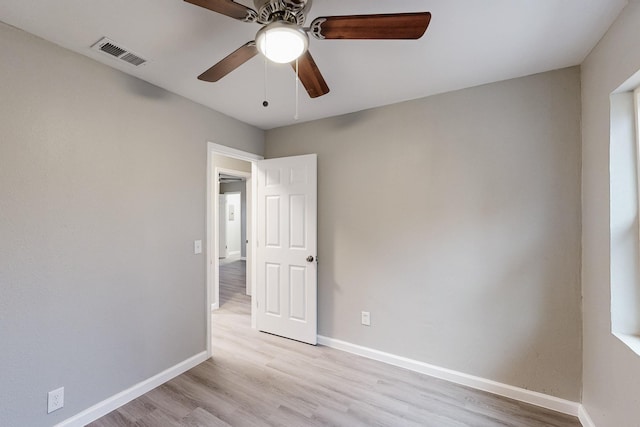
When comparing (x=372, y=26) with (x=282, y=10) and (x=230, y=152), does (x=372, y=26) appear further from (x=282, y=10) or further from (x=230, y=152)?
(x=230, y=152)

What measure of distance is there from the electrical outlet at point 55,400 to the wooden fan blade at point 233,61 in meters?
2.10

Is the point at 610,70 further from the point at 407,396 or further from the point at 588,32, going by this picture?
the point at 407,396

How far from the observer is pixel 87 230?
1.79 meters

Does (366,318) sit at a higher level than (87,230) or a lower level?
lower

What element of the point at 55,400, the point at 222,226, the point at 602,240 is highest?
the point at 602,240

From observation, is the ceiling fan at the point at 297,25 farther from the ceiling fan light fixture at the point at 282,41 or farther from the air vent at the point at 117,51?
the air vent at the point at 117,51

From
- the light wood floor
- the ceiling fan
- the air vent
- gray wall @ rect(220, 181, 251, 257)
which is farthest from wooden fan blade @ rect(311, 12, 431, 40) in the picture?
gray wall @ rect(220, 181, 251, 257)

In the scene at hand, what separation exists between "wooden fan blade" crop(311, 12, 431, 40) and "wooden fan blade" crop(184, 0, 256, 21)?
27 cm

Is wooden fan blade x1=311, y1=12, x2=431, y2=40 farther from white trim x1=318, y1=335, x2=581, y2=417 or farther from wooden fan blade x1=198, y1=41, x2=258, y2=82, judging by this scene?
white trim x1=318, y1=335, x2=581, y2=417

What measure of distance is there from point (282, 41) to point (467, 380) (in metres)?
2.70

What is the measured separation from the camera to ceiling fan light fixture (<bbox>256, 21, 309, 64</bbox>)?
1.07 metres

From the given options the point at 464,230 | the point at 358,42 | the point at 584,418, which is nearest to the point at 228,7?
the point at 358,42

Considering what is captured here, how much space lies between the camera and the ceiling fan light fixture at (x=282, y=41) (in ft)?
3.51

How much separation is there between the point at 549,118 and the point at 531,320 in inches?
58.4
